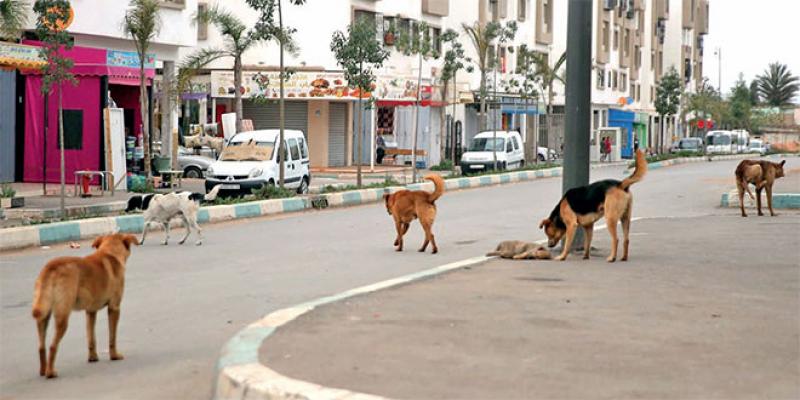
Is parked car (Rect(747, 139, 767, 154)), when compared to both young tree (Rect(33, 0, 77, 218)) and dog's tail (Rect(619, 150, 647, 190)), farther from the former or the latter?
dog's tail (Rect(619, 150, 647, 190))

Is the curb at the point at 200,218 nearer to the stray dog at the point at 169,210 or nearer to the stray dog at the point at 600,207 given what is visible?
the stray dog at the point at 169,210

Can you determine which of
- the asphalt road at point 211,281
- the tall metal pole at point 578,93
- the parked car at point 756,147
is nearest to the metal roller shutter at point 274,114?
the asphalt road at point 211,281

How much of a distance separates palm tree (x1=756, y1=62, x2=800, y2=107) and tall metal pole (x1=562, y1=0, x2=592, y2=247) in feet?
499

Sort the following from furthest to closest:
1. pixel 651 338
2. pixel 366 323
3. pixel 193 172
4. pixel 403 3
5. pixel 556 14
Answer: pixel 556 14 → pixel 403 3 → pixel 193 172 → pixel 366 323 → pixel 651 338

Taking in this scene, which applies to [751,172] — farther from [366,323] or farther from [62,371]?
[62,371]

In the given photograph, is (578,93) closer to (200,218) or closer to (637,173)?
(637,173)

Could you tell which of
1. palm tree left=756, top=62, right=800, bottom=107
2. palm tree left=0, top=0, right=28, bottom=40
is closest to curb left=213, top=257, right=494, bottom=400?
palm tree left=0, top=0, right=28, bottom=40

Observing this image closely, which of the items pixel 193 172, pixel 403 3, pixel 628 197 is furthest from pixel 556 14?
pixel 628 197

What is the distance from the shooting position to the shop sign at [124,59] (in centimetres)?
3081

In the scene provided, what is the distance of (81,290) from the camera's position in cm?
787

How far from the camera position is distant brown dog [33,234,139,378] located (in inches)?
298

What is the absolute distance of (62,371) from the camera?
8.17 m

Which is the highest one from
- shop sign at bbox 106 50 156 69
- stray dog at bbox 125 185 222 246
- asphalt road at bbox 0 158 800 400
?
shop sign at bbox 106 50 156 69

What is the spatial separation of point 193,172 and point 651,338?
32.6 metres
